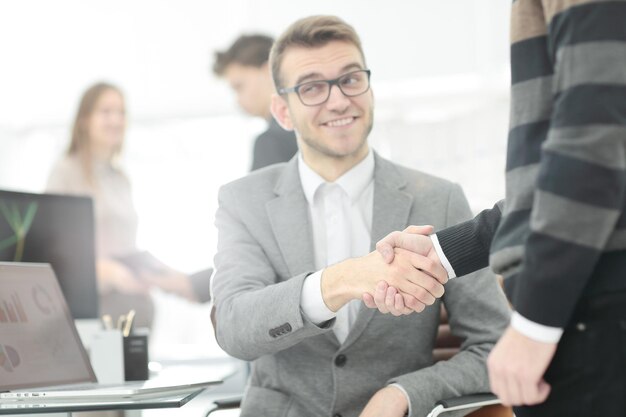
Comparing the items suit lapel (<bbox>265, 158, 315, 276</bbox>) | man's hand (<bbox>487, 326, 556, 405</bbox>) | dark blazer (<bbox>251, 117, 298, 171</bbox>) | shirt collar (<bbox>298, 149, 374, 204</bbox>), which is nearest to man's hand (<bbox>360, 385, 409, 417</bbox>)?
suit lapel (<bbox>265, 158, 315, 276</bbox>)

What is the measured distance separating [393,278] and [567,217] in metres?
0.78

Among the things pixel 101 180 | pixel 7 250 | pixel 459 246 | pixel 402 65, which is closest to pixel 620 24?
pixel 459 246

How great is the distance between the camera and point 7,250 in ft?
8.02

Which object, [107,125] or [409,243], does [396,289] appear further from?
[107,125]

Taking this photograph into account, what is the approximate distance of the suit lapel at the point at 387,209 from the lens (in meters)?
2.12

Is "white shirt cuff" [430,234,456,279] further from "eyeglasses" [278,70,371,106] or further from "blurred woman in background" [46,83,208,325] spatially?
"blurred woman in background" [46,83,208,325]

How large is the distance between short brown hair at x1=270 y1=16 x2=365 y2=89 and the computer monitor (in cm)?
75

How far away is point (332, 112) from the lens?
2314 mm

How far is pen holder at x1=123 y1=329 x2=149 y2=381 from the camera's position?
93.6 inches

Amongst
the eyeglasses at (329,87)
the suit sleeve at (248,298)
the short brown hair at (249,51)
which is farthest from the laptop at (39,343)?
the short brown hair at (249,51)

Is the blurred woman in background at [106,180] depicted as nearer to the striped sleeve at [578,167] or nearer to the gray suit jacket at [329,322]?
the gray suit jacket at [329,322]

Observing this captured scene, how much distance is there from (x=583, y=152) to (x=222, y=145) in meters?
4.86

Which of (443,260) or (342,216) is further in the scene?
(342,216)

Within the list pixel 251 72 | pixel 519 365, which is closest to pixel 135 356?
pixel 519 365
